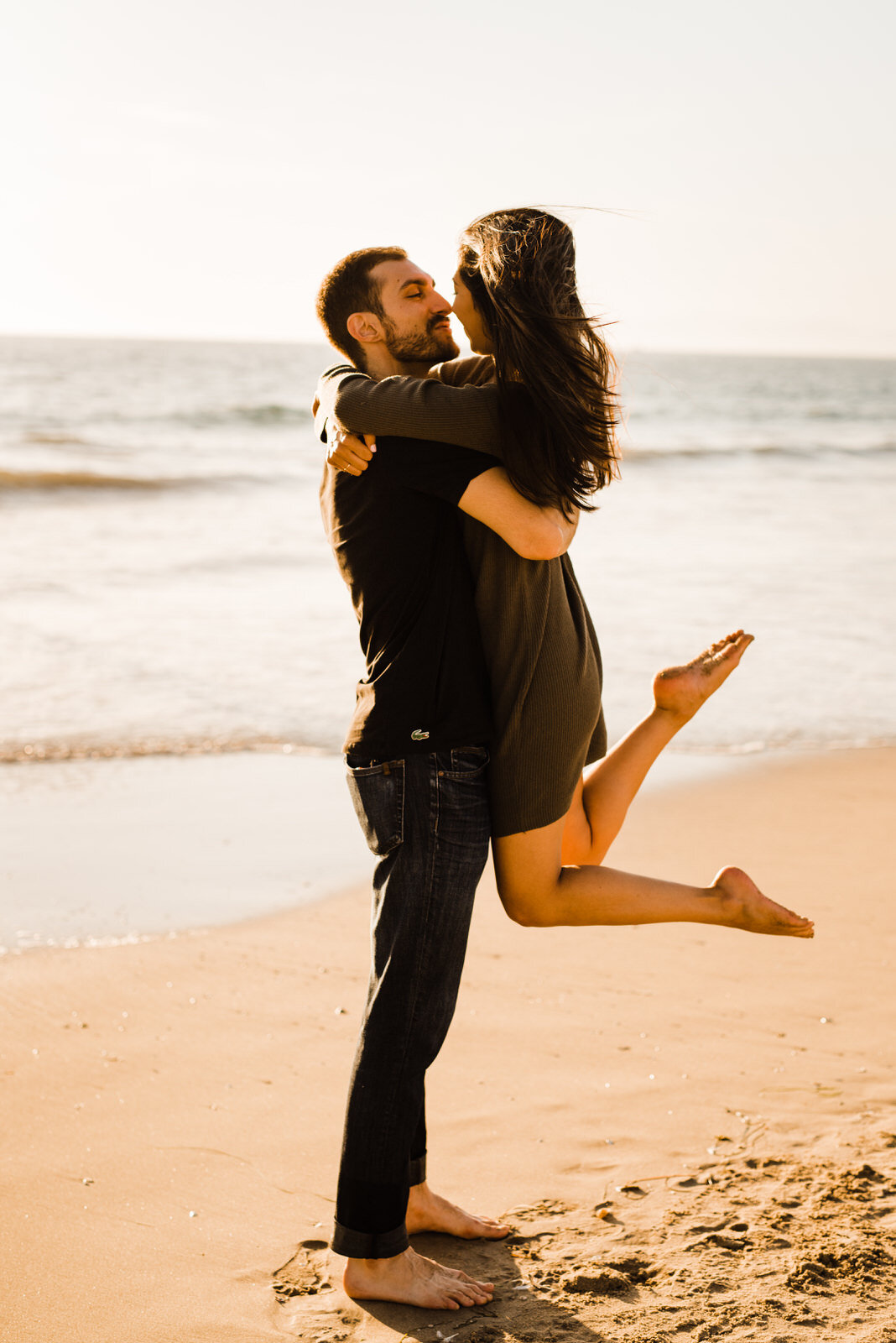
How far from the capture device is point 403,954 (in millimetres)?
2348

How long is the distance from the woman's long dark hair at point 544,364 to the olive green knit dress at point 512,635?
64mm

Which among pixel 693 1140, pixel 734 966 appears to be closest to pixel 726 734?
pixel 734 966

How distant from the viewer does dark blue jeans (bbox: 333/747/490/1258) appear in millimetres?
2326

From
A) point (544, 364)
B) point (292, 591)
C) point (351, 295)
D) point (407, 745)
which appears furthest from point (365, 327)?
point (292, 591)

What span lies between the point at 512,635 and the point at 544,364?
0.51m

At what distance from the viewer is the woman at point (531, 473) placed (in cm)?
226

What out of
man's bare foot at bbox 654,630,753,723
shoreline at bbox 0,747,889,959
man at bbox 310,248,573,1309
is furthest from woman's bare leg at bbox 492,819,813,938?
shoreline at bbox 0,747,889,959

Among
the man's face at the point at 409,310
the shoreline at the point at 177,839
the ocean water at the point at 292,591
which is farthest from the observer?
the ocean water at the point at 292,591

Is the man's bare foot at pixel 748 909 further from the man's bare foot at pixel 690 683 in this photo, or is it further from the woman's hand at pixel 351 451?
the woman's hand at pixel 351 451

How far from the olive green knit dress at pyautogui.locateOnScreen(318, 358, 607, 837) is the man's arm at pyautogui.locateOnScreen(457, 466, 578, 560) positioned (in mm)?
66

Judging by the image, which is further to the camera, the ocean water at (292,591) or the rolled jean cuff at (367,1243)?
the ocean water at (292,591)

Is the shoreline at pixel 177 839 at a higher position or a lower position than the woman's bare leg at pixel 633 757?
lower

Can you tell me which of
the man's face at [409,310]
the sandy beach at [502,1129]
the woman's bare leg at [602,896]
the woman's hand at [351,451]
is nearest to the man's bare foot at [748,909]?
the woman's bare leg at [602,896]

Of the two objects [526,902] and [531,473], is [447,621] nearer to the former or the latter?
[531,473]
